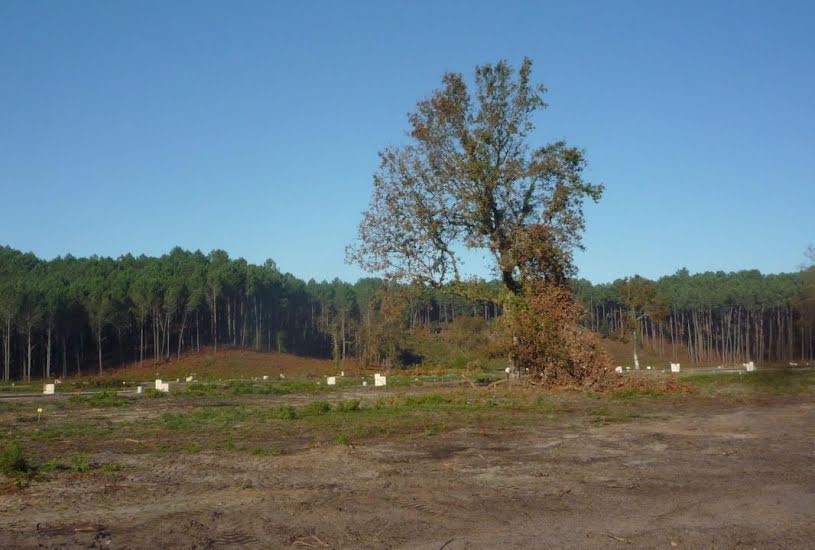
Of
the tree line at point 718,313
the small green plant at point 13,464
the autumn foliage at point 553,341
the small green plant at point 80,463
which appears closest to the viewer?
the tree line at point 718,313

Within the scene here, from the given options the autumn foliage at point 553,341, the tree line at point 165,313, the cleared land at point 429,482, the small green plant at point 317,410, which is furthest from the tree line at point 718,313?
the tree line at point 165,313

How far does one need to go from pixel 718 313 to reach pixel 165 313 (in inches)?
3164

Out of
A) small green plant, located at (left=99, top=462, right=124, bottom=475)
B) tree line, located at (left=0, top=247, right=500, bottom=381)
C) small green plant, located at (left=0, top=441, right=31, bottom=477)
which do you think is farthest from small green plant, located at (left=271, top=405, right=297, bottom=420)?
tree line, located at (left=0, top=247, right=500, bottom=381)

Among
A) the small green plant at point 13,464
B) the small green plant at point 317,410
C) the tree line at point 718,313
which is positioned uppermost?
the tree line at point 718,313

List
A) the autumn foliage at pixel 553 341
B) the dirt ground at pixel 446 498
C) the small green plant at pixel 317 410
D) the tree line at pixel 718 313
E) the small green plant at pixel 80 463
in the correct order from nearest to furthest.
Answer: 1. the tree line at pixel 718 313
2. the dirt ground at pixel 446 498
3. the small green plant at pixel 80 463
4. the small green plant at pixel 317 410
5. the autumn foliage at pixel 553 341

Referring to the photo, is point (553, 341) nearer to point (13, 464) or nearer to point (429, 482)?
point (429, 482)

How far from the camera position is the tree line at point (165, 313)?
89.8 m

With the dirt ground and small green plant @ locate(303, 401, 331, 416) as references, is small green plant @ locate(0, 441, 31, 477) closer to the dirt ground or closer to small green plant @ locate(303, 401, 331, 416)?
the dirt ground

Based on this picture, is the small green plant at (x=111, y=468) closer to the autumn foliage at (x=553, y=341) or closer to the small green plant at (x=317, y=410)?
the small green plant at (x=317, y=410)

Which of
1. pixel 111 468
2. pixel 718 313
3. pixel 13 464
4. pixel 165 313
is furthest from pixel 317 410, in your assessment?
pixel 165 313

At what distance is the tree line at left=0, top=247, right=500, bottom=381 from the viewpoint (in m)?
89.8

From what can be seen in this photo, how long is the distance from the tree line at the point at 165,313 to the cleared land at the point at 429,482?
51578mm

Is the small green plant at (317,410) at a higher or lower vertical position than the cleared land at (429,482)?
lower

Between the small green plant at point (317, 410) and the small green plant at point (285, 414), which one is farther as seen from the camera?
the small green plant at point (317, 410)
